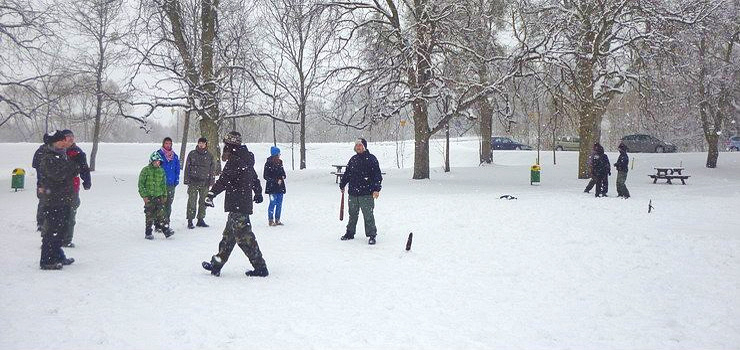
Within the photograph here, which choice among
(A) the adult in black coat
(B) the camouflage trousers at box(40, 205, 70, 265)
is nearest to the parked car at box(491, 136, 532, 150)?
(A) the adult in black coat

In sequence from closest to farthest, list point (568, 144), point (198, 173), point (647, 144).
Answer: point (198, 173) → point (647, 144) → point (568, 144)

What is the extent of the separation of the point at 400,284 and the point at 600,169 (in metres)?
12.1

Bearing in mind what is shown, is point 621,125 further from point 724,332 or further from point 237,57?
point 724,332

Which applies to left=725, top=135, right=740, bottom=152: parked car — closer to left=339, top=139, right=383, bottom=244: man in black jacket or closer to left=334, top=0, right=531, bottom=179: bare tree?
left=334, top=0, right=531, bottom=179: bare tree

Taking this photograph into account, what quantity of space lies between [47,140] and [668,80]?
23.9m

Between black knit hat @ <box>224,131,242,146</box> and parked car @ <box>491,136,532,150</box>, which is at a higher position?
parked car @ <box>491,136,532,150</box>

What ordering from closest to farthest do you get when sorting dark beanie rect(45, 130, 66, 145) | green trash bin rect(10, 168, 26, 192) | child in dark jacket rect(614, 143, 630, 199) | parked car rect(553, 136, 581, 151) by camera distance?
dark beanie rect(45, 130, 66, 145)
child in dark jacket rect(614, 143, 630, 199)
green trash bin rect(10, 168, 26, 192)
parked car rect(553, 136, 581, 151)

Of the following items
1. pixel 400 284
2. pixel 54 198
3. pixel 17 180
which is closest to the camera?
pixel 400 284

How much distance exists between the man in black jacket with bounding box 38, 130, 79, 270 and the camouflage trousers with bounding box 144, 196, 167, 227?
215 cm

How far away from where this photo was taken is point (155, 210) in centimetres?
941

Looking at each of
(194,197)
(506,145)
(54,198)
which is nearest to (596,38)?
(194,197)

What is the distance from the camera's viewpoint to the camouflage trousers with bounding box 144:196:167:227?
30.5ft

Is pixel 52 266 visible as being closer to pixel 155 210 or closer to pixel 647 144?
pixel 155 210

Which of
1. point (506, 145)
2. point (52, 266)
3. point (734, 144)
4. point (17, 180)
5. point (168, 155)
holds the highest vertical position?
point (734, 144)
